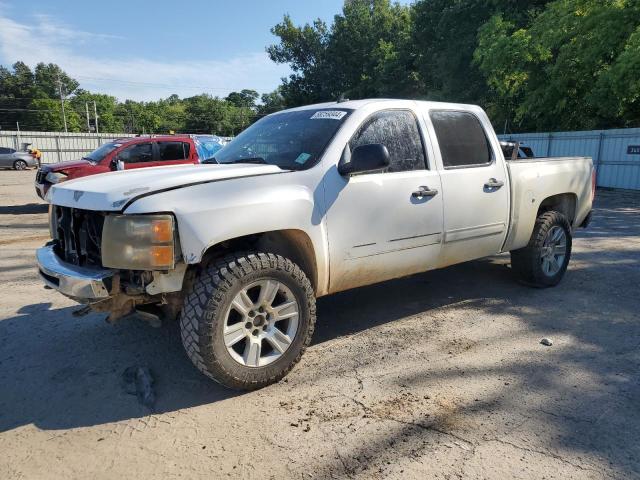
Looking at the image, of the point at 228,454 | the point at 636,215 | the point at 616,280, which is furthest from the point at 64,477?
the point at 636,215

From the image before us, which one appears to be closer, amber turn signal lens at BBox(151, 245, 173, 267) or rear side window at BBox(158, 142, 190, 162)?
amber turn signal lens at BBox(151, 245, 173, 267)

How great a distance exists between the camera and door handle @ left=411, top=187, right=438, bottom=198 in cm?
389

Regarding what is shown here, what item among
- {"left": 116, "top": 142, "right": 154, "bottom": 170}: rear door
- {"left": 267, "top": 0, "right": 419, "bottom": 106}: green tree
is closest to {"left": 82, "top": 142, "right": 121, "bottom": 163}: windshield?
{"left": 116, "top": 142, "right": 154, "bottom": 170}: rear door

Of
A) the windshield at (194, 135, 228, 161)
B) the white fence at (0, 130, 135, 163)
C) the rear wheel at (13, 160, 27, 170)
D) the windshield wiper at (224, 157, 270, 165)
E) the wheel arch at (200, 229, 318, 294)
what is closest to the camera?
the wheel arch at (200, 229, 318, 294)

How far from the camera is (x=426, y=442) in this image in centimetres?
262

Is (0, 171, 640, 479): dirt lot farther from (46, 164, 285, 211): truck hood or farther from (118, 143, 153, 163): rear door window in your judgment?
(118, 143, 153, 163): rear door window

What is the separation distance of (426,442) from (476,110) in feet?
11.0

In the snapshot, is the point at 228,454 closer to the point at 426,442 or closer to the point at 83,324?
the point at 426,442

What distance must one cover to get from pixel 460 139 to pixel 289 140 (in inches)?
64.4

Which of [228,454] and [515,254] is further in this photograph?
[515,254]

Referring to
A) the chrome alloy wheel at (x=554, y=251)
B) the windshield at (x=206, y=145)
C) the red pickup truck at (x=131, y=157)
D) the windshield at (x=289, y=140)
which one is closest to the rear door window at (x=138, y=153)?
the red pickup truck at (x=131, y=157)

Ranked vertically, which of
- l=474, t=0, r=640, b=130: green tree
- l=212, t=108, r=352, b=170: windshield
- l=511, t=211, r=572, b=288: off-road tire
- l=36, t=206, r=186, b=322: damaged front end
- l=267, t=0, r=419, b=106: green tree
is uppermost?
l=267, t=0, r=419, b=106: green tree

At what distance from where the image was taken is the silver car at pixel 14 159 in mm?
28938

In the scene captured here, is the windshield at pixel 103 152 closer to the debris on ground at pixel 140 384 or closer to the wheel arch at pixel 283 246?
the debris on ground at pixel 140 384
